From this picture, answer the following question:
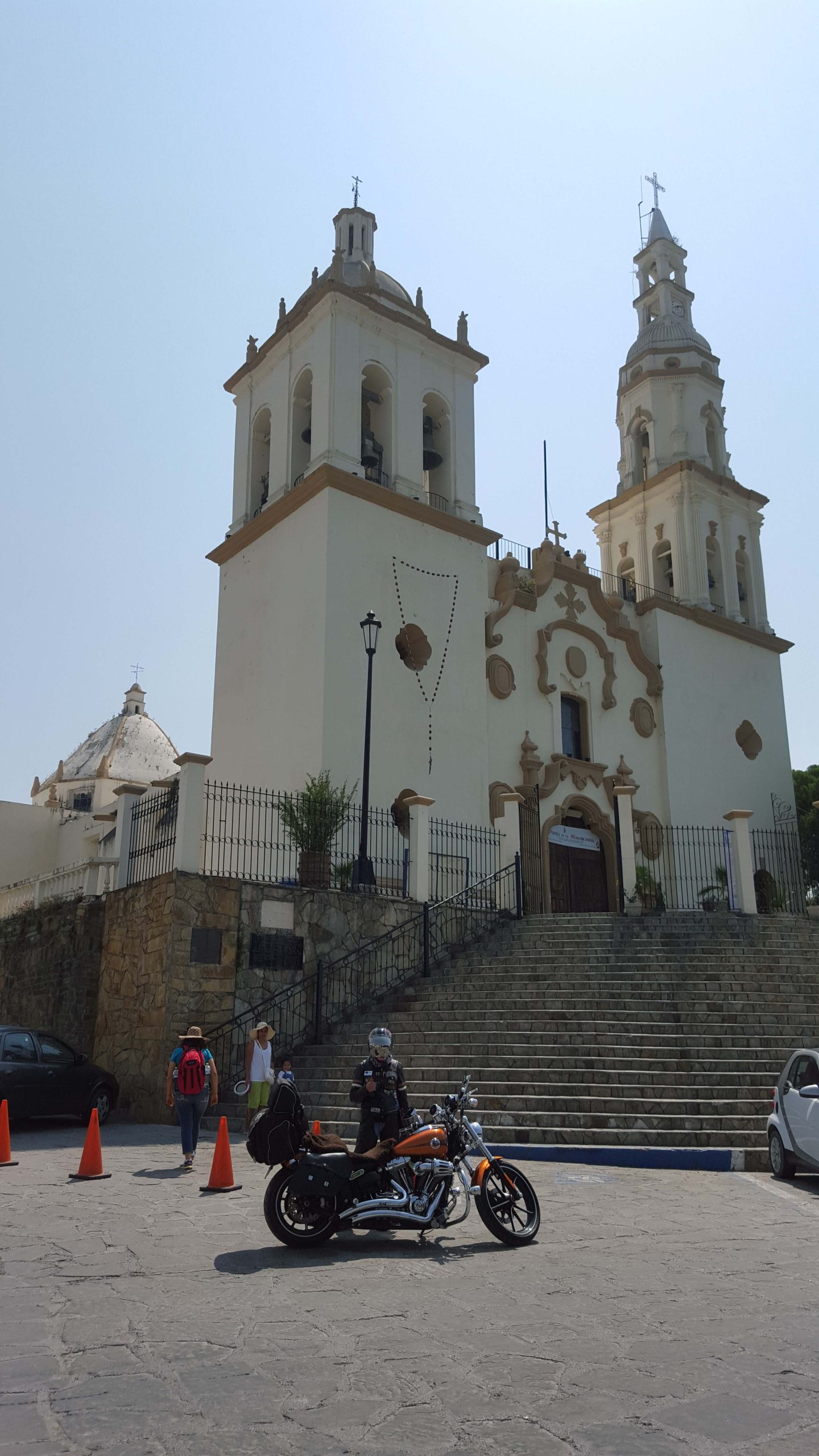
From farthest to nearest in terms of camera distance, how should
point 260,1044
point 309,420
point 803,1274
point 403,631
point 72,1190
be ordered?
point 309,420 → point 403,631 → point 260,1044 → point 72,1190 → point 803,1274

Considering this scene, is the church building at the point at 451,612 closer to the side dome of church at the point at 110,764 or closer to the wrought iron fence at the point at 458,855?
the wrought iron fence at the point at 458,855

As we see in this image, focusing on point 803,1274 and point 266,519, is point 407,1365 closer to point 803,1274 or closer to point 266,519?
point 803,1274

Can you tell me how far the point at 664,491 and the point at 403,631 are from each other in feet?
38.5

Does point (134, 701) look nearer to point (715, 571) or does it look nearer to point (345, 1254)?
point (715, 571)

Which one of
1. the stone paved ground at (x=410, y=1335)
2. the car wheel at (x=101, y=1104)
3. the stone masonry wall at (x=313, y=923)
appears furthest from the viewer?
the stone masonry wall at (x=313, y=923)

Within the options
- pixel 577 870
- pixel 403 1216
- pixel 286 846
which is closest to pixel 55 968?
pixel 286 846

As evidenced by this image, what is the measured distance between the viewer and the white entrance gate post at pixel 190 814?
14781 millimetres

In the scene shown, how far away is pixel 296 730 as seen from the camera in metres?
21.6

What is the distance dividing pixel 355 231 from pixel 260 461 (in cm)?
682

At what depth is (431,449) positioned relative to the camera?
26141mm

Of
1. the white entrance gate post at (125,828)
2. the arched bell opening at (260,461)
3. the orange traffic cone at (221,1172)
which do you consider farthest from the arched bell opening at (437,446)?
the orange traffic cone at (221,1172)

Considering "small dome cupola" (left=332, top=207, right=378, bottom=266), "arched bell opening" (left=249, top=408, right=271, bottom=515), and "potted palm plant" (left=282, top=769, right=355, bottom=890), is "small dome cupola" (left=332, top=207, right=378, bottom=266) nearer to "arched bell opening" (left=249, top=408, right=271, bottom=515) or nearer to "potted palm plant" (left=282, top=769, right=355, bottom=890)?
"arched bell opening" (left=249, top=408, right=271, bottom=515)

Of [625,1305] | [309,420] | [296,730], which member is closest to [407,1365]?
[625,1305]

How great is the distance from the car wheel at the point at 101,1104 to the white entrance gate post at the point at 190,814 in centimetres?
281
